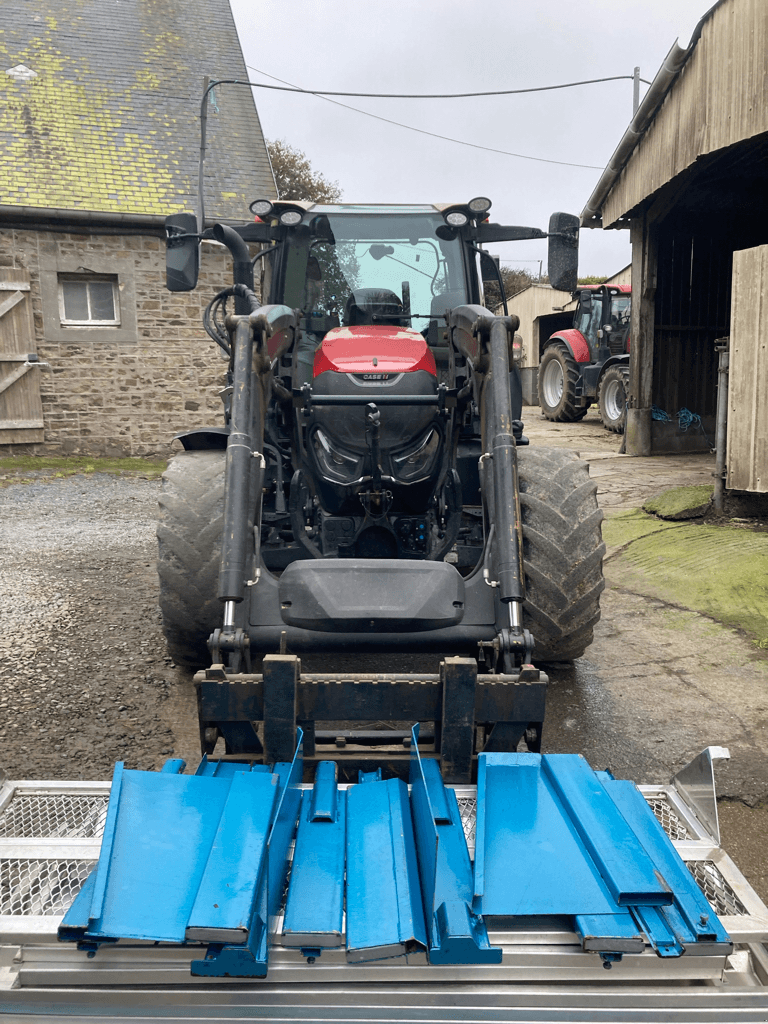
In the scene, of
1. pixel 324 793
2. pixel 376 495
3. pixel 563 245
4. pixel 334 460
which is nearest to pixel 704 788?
pixel 324 793

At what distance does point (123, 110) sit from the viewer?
13594 millimetres

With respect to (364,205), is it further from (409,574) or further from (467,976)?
(467,976)

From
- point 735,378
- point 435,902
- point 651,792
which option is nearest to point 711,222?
point 735,378

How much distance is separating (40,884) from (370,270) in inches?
137

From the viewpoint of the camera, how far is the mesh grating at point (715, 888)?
191 centimetres

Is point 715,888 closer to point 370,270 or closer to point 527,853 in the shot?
point 527,853

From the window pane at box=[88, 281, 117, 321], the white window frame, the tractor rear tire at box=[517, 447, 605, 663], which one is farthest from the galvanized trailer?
the window pane at box=[88, 281, 117, 321]

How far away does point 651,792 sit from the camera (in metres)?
2.38

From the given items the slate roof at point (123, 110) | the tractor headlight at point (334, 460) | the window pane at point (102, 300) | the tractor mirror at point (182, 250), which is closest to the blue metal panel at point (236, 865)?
the tractor headlight at point (334, 460)

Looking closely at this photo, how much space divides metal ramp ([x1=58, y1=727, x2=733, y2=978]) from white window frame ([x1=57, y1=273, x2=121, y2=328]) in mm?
11469

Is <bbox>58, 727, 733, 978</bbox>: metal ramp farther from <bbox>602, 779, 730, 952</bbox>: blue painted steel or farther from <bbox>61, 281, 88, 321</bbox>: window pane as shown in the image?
<bbox>61, 281, 88, 321</bbox>: window pane

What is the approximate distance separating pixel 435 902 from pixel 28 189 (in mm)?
12776

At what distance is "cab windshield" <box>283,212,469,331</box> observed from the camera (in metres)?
4.48

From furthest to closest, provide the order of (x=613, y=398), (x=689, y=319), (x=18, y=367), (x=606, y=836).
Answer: (x=613, y=398) < (x=689, y=319) < (x=18, y=367) < (x=606, y=836)
